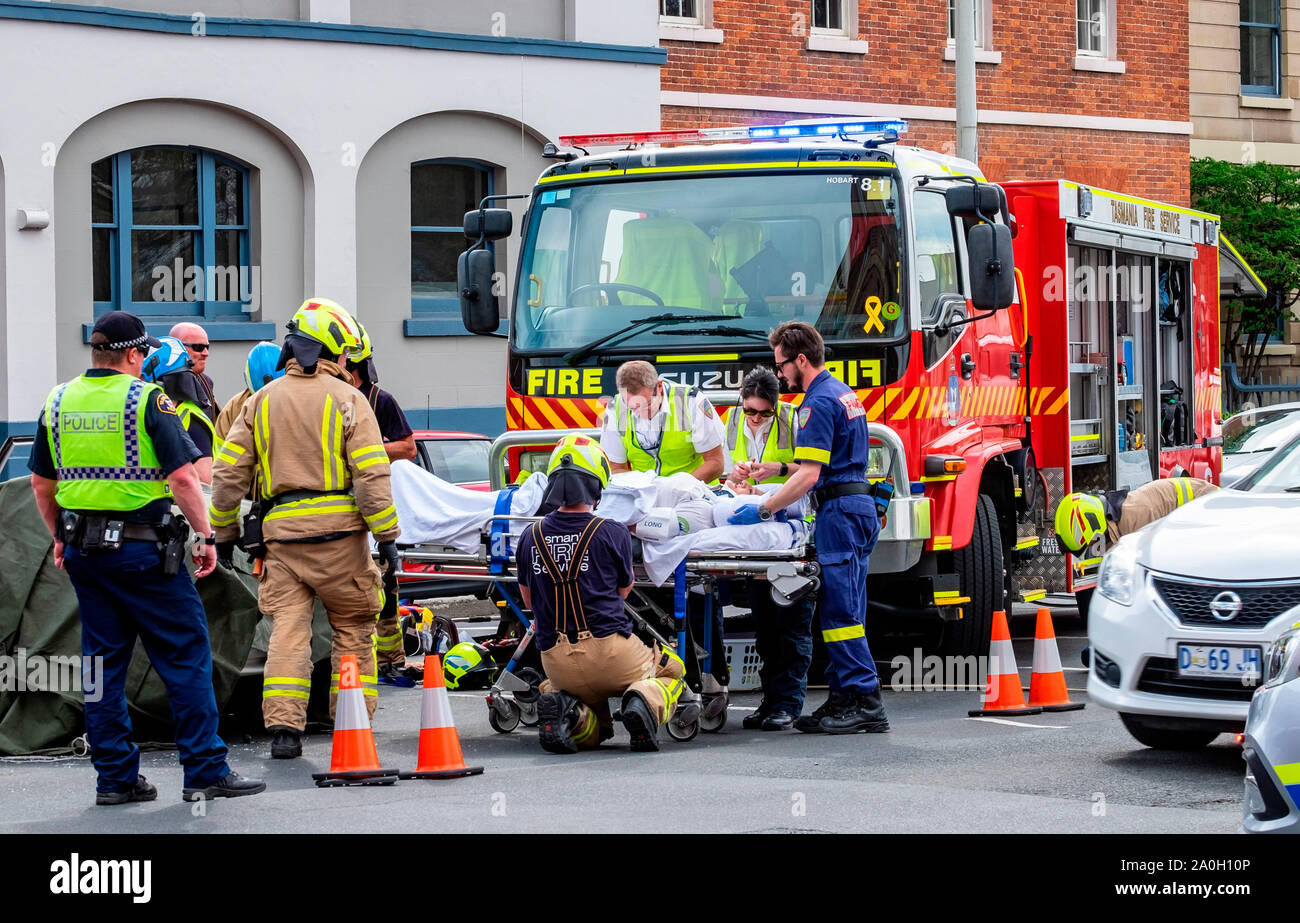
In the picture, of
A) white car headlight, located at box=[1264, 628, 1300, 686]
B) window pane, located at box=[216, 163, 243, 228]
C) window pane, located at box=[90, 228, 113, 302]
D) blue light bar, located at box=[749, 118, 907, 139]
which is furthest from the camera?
window pane, located at box=[216, 163, 243, 228]

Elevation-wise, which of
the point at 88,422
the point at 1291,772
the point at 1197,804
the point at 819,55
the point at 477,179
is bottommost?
the point at 1197,804

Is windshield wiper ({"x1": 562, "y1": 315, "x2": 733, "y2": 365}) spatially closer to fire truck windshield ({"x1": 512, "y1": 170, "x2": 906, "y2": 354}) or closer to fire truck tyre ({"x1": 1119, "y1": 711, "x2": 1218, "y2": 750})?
fire truck windshield ({"x1": 512, "y1": 170, "x2": 906, "y2": 354})

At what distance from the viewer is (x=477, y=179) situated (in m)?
21.0

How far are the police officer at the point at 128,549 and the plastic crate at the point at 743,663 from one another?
3307 millimetres

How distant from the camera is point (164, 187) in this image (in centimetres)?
1892

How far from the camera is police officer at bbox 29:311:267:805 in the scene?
7852 millimetres

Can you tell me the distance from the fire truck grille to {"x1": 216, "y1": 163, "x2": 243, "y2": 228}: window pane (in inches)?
502

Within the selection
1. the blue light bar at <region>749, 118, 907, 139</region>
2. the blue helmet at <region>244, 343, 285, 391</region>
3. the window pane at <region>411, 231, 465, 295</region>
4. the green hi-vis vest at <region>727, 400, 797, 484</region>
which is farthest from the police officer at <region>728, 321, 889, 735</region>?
the window pane at <region>411, 231, 465, 295</region>

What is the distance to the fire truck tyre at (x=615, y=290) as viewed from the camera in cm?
1134

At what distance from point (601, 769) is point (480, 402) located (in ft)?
39.8

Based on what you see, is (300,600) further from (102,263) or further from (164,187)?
(164,187)

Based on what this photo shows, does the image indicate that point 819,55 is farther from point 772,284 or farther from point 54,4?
point 772,284
